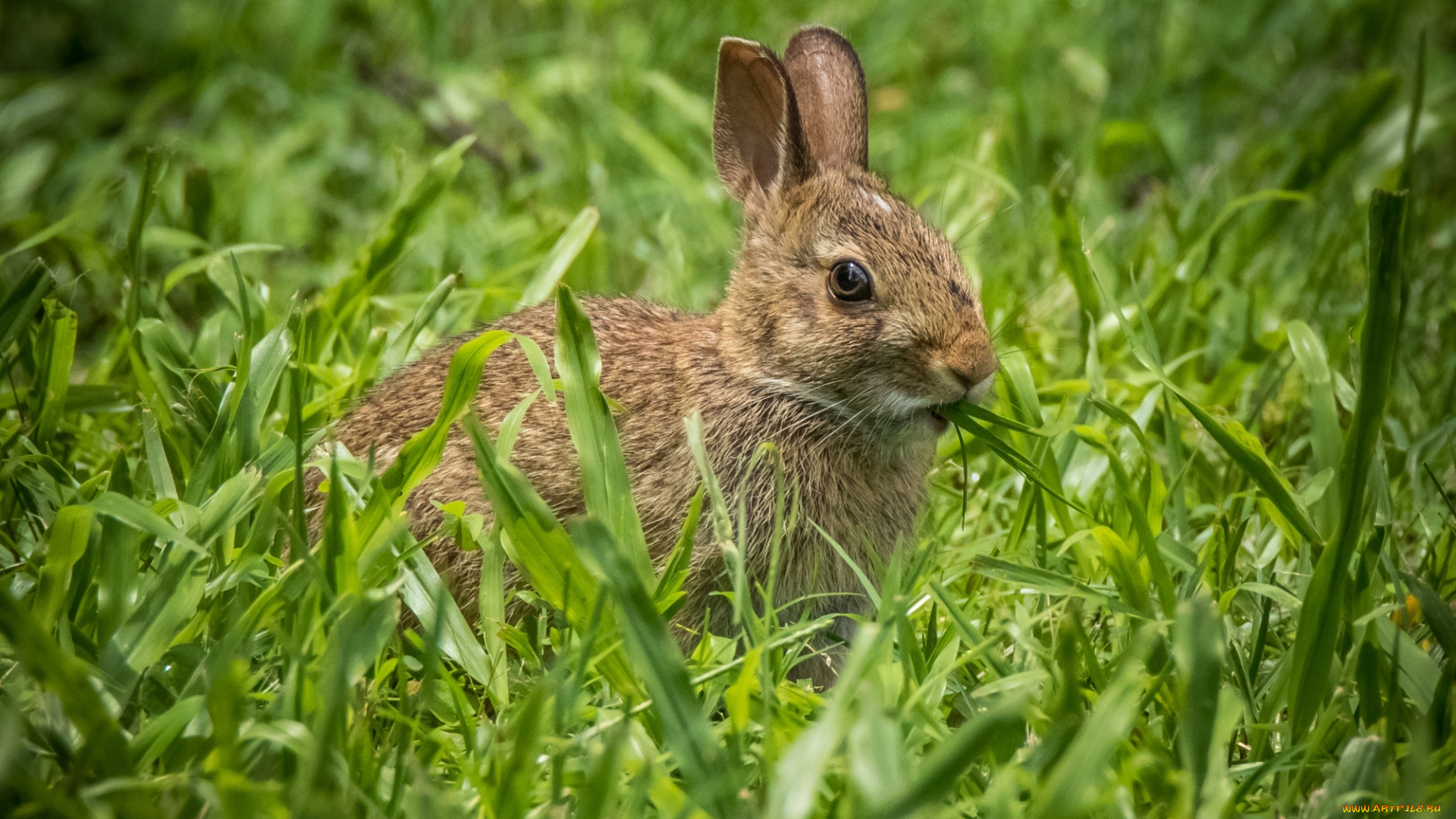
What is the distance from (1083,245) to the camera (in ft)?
11.3

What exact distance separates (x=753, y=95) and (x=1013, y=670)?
195 cm

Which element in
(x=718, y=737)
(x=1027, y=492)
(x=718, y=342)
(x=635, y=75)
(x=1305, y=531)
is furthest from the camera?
(x=635, y=75)

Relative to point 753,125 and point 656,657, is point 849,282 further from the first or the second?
point 656,657

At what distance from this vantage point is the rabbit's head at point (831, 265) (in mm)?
3027

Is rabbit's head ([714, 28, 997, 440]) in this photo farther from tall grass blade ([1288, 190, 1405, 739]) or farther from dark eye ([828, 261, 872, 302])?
tall grass blade ([1288, 190, 1405, 739])

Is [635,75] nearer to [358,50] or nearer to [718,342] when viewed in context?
[358,50]

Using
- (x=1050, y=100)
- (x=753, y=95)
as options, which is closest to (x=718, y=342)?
(x=753, y=95)

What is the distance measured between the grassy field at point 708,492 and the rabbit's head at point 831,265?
0.63 feet

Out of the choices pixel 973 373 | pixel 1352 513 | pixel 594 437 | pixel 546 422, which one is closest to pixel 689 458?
pixel 546 422

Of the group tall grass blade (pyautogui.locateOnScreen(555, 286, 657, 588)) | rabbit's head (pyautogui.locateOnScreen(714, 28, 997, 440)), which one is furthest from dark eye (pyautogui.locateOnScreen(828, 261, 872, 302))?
tall grass blade (pyautogui.locateOnScreen(555, 286, 657, 588))

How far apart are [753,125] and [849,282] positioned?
75 cm

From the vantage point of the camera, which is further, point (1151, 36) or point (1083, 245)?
point (1151, 36)

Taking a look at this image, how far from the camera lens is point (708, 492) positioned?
281 centimetres

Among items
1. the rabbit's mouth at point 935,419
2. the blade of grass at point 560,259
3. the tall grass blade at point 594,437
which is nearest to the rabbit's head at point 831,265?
the rabbit's mouth at point 935,419
